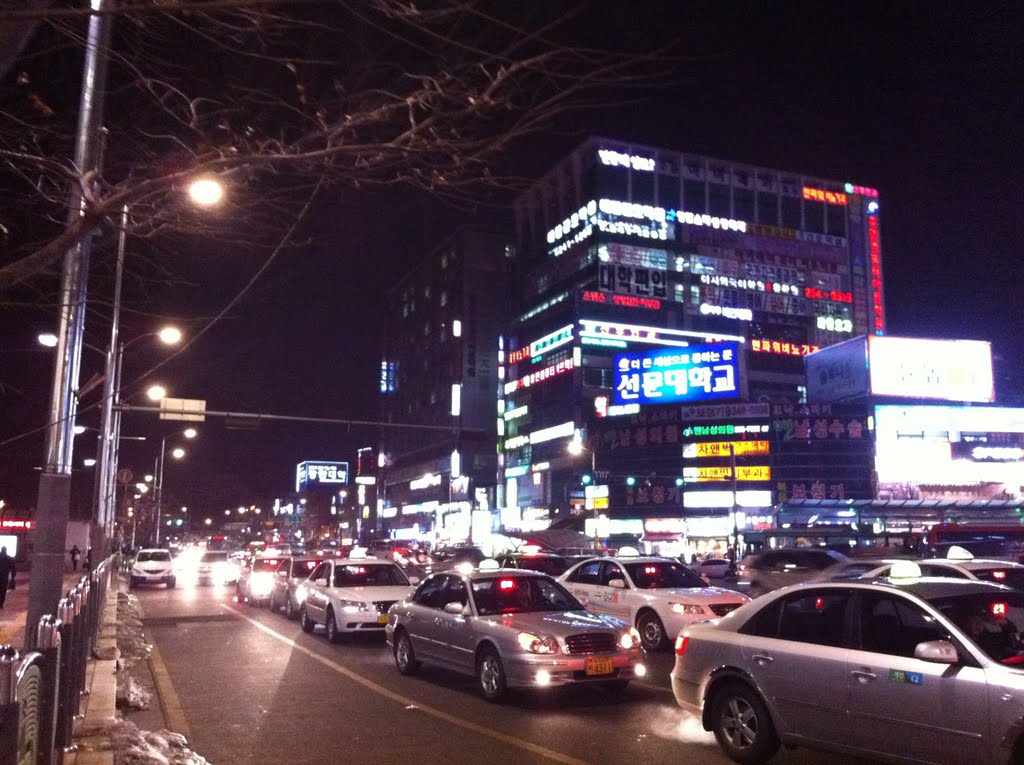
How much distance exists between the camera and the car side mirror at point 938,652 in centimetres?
611

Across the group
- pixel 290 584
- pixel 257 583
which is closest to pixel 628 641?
pixel 290 584

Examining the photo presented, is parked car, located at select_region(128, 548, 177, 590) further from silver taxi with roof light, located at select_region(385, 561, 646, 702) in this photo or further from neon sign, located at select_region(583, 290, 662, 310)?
neon sign, located at select_region(583, 290, 662, 310)

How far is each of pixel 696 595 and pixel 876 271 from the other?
111 m

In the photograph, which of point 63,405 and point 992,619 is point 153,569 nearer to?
point 63,405

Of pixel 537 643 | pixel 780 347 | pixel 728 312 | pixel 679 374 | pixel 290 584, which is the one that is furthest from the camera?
pixel 780 347

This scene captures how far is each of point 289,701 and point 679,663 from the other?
4910mm

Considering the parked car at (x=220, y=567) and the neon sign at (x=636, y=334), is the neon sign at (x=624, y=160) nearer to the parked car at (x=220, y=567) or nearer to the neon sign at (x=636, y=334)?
the neon sign at (x=636, y=334)

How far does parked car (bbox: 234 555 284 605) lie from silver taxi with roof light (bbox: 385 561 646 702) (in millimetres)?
12600

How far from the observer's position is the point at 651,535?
243 feet

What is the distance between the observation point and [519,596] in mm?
11828

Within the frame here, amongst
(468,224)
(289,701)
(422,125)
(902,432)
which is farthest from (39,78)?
(468,224)

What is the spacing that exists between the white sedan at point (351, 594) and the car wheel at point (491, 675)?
16.6 feet

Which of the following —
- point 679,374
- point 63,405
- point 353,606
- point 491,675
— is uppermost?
point 679,374

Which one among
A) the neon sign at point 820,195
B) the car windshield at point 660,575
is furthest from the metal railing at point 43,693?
the neon sign at point 820,195
